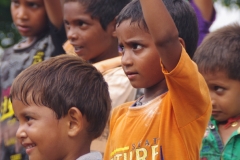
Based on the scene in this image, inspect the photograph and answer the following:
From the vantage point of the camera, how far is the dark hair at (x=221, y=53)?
4328 millimetres

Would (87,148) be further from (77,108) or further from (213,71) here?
(213,71)

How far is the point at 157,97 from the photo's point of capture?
3.69 m

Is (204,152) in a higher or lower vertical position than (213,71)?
lower

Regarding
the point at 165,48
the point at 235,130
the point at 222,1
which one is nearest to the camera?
the point at 165,48

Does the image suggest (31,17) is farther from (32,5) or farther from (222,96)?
(222,96)

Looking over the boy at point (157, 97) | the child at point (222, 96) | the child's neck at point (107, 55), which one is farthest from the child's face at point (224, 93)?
the child's neck at point (107, 55)

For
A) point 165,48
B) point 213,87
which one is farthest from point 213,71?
point 165,48

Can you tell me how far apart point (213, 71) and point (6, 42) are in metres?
7.14

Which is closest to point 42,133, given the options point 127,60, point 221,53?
point 127,60

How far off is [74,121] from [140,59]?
0.46 meters

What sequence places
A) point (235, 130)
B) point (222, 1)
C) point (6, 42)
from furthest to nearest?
1. point (6, 42)
2. point (222, 1)
3. point (235, 130)

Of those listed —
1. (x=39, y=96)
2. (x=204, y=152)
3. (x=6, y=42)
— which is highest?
(x=39, y=96)

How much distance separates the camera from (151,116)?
3.63 meters

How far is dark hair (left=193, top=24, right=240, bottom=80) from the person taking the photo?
14.2 feet
